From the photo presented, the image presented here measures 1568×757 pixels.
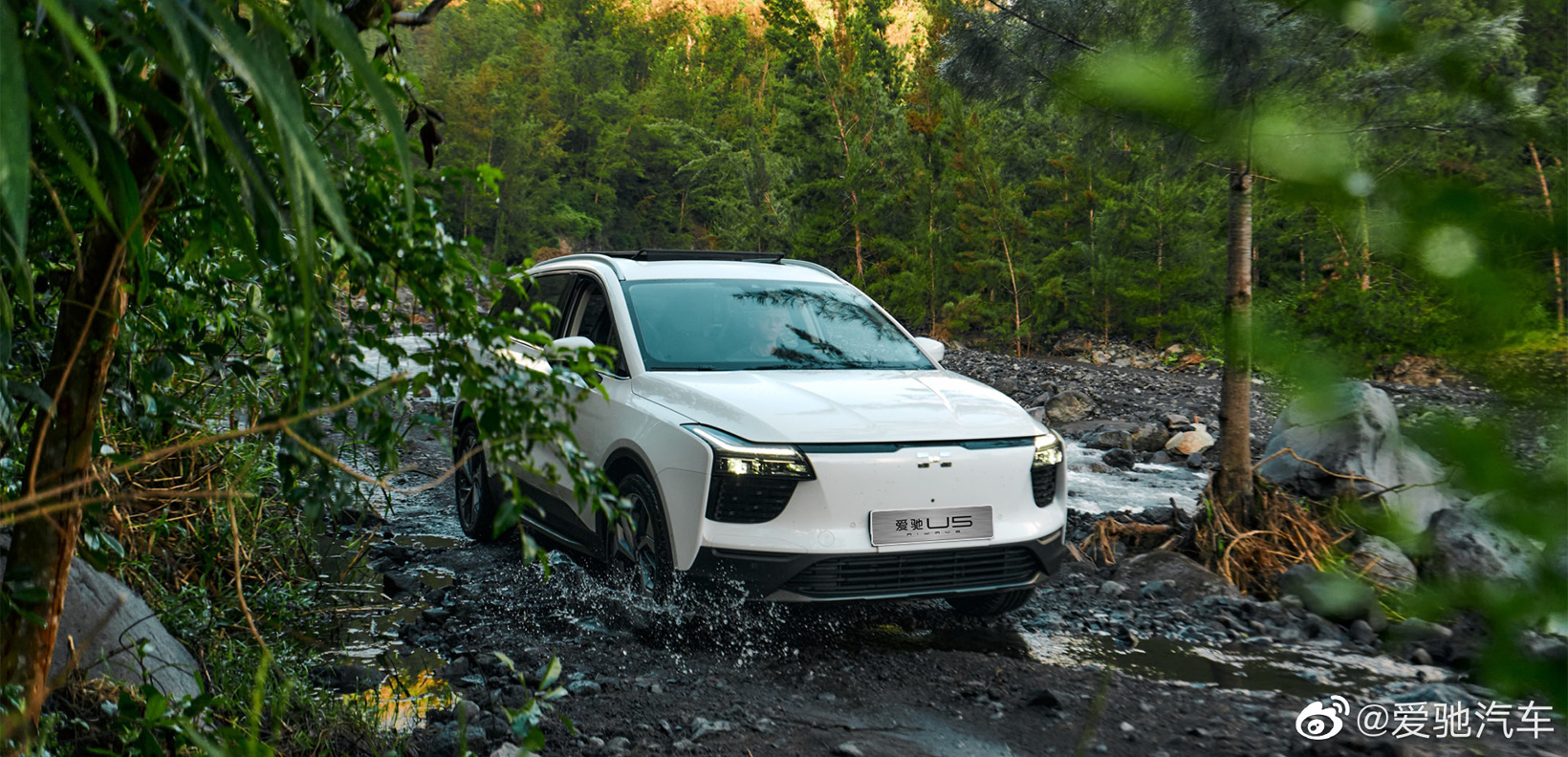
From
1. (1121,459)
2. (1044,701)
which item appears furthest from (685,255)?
(1121,459)

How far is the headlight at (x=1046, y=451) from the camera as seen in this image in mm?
4844

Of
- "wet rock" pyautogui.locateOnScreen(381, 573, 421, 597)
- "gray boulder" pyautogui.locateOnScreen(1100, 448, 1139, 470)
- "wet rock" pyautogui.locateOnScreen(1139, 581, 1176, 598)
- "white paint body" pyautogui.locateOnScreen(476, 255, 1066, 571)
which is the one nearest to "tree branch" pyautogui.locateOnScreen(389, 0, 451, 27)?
"white paint body" pyautogui.locateOnScreen(476, 255, 1066, 571)

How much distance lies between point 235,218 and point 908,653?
3.69m

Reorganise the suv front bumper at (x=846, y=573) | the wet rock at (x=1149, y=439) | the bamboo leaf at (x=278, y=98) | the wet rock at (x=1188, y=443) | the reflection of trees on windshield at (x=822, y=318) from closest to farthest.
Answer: the bamboo leaf at (x=278, y=98) → the suv front bumper at (x=846, y=573) → the reflection of trees on windshield at (x=822, y=318) → the wet rock at (x=1188, y=443) → the wet rock at (x=1149, y=439)

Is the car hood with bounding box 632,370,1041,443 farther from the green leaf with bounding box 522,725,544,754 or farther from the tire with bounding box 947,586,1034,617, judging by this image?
the green leaf with bounding box 522,725,544,754

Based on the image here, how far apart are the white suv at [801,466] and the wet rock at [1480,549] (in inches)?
122

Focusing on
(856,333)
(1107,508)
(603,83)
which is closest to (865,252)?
(1107,508)

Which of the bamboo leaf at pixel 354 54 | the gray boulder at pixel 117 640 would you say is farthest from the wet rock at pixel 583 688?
the bamboo leaf at pixel 354 54

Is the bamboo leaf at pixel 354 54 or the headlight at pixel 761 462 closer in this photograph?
the bamboo leaf at pixel 354 54

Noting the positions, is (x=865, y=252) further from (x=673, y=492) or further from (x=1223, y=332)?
(x=1223, y=332)

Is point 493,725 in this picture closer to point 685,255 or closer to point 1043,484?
point 1043,484

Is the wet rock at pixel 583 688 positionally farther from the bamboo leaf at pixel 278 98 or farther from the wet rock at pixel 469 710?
the bamboo leaf at pixel 278 98

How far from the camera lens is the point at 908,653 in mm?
4742

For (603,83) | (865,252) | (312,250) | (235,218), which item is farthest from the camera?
(603,83)
